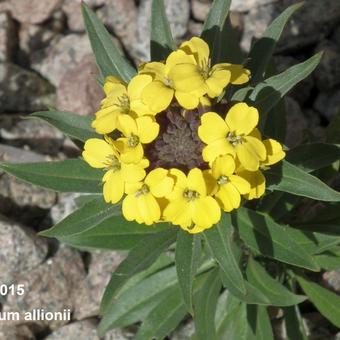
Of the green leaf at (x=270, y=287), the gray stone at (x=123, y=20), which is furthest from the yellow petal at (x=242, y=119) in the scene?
the gray stone at (x=123, y=20)

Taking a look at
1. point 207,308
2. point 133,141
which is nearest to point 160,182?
point 133,141

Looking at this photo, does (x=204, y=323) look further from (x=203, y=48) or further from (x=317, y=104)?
(x=317, y=104)

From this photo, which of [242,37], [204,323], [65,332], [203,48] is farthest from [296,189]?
[242,37]

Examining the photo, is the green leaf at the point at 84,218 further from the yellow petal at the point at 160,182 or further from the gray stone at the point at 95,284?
the gray stone at the point at 95,284

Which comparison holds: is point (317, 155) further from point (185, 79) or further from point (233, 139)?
point (185, 79)

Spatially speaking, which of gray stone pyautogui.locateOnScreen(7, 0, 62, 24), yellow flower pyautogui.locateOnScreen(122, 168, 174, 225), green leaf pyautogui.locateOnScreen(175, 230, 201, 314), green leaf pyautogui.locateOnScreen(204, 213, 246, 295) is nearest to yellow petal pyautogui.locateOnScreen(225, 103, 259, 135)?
yellow flower pyautogui.locateOnScreen(122, 168, 174, 225)

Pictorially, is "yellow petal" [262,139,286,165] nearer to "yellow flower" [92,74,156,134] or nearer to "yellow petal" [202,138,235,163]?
"yellow petal" [202,138,235,163]
